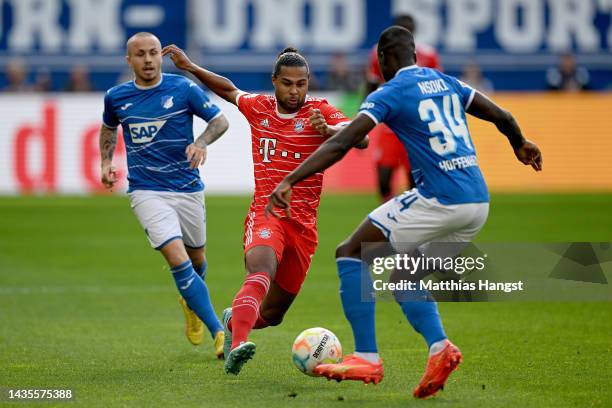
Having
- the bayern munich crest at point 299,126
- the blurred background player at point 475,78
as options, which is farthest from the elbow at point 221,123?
the blurred background player at point 475,78

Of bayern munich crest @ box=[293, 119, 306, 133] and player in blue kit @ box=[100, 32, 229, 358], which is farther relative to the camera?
player in blue kit @ box=[100, 32, 229, 358]

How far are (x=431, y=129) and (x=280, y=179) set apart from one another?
1516 millimetres

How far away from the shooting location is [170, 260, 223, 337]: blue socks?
882 cm

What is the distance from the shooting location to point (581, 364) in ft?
27.3

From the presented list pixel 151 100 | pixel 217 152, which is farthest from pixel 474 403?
pixel 217 152

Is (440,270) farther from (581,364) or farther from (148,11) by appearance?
(148,11)

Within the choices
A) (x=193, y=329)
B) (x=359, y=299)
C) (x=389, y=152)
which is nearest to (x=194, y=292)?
(x=193, y=329)

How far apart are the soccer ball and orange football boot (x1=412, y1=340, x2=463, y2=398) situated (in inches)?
37.0

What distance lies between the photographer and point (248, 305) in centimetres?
781

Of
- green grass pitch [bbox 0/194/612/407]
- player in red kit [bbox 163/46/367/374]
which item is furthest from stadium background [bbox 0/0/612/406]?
player in red kit [bbox 163/46/367/374]

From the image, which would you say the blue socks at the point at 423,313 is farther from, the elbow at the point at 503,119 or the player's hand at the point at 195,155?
the player's hand at the point at 195,155

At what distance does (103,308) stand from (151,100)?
3.29 m

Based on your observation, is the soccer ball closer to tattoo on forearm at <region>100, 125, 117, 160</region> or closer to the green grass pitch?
the green grass pitch

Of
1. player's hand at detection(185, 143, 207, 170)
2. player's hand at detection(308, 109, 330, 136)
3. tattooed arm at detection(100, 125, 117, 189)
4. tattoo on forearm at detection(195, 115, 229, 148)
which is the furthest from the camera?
tattooed arm at detection(100, 125, 117, 189)
